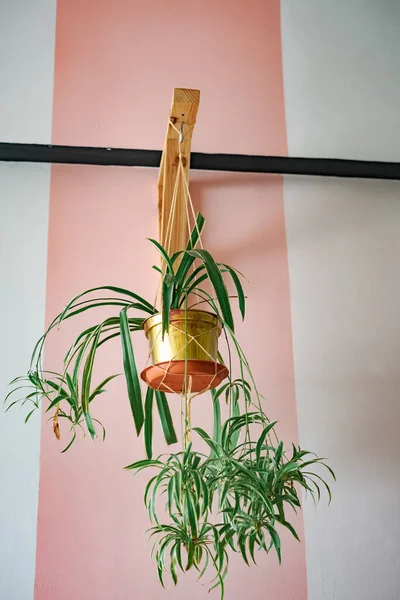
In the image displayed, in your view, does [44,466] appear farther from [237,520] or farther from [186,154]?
[186,154]

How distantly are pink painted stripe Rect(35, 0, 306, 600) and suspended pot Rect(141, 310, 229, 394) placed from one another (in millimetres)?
746

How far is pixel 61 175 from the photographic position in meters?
3.38

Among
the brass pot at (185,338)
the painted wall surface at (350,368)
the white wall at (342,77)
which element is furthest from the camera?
the white wall at (342,77)

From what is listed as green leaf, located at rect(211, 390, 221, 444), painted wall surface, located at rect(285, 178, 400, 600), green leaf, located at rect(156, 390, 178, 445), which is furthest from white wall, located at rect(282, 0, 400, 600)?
green leaf, located at rect(156, 390, 178, 445)

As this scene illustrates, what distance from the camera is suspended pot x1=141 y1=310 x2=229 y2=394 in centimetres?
Answer: 227

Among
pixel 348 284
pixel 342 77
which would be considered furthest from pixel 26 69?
pixel 348 284

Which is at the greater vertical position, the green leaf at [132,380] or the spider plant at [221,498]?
the green leaf at [132,380]

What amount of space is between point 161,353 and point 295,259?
1.24 m

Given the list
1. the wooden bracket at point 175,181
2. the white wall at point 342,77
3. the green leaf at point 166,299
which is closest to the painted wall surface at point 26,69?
the wooden bracket at point 175,181

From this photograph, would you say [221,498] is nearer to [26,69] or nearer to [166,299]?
[166,299]

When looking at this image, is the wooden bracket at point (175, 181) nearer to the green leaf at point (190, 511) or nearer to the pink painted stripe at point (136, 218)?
the pink painted stripe at point (136, 218)

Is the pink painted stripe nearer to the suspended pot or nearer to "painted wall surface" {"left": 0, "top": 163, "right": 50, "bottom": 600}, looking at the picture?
"painted wall surface" {"left": 0, "top": 163, "right": 50, "bottom": 600}

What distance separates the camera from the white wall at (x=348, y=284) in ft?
9.67

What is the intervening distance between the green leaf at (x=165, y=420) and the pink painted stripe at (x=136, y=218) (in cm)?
51
